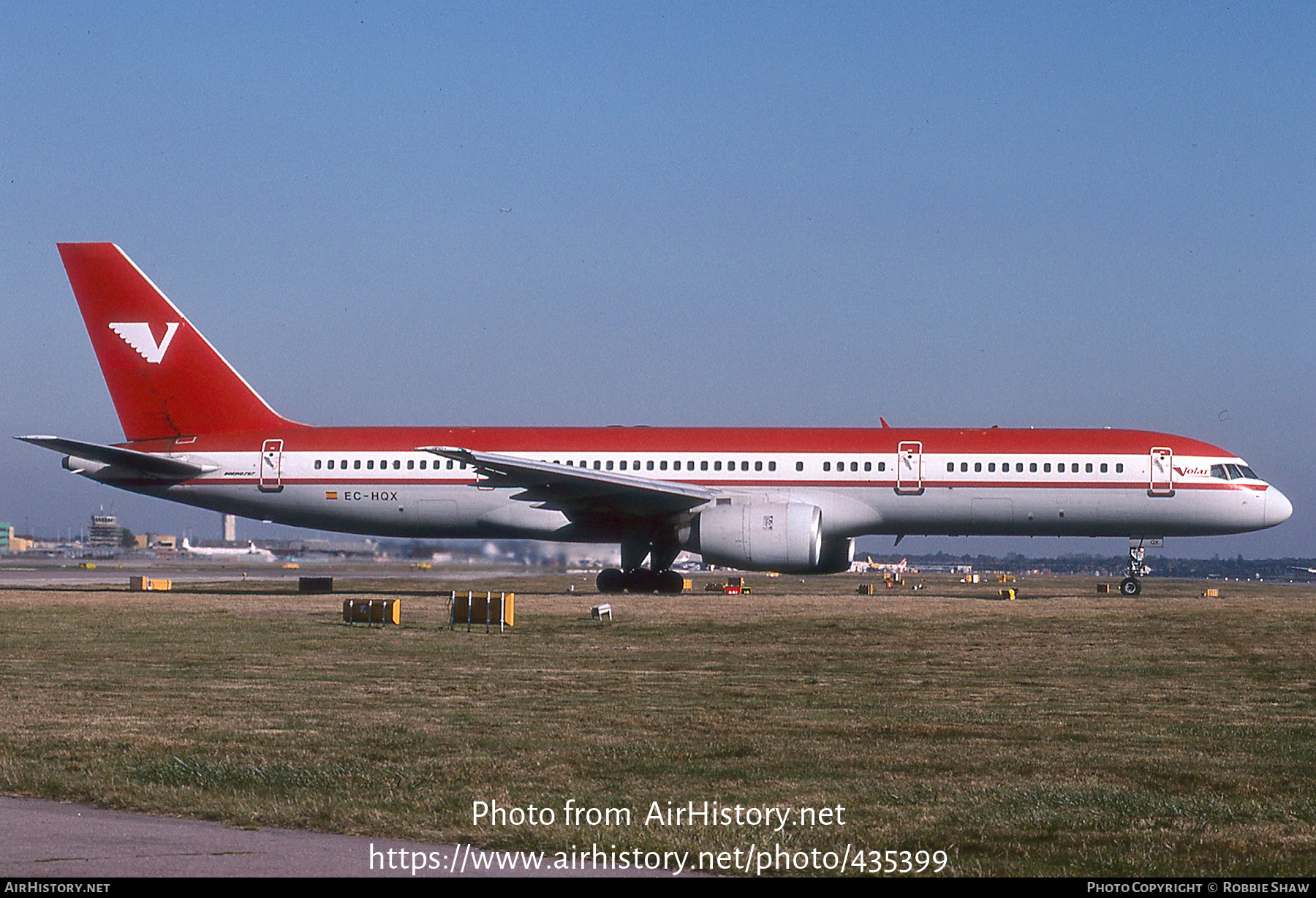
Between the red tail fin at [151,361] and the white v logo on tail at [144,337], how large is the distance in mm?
21

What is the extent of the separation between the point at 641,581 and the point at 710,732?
26051 millimetres

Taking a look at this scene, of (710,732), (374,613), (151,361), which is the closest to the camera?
(710,732)

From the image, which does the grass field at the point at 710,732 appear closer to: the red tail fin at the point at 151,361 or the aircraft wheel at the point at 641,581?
the aircraft wheel at the point at 641,581

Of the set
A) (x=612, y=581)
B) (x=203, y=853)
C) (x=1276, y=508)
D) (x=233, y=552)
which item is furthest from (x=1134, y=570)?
(x=233, y=552)

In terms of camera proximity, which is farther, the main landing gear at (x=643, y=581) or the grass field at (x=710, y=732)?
the main landing gear at (x=643, y=581)

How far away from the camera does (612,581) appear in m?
39.5

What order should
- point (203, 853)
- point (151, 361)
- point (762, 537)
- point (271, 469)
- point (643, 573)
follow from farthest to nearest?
point (151, 361)
point (271, 469)
point (643, 573)
point (762, 537)
point (203, 853)

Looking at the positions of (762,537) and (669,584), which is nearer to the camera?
(762,537)

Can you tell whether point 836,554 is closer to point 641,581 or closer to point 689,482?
point 689,482

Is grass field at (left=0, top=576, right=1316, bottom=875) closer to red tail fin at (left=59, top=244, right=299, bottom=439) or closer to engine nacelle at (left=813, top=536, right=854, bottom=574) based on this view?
engine nacelle at (left=813, top=536, right=854, bottom=574)

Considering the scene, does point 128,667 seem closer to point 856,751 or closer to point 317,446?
point 856,751

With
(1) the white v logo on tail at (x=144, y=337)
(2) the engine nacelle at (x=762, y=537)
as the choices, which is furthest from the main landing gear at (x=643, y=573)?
(1) the white v logo on tail at (x=144, y=337)

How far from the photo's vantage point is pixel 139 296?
137ft

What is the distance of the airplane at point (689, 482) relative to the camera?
38.1 m
